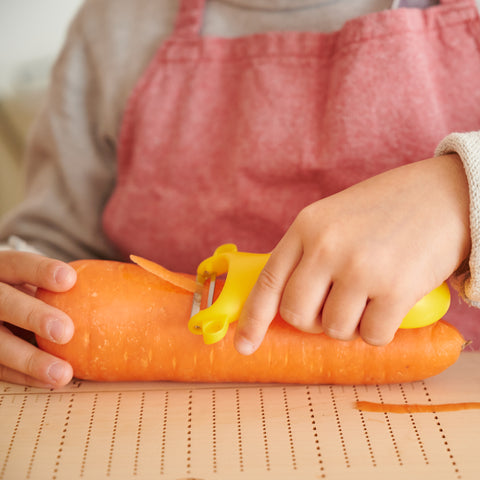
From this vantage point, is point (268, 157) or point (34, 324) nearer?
point (34, 324)

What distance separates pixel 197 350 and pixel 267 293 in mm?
134

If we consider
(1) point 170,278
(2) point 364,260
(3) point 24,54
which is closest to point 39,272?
(1) point 170,278

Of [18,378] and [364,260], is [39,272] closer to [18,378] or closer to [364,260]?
[18,378]

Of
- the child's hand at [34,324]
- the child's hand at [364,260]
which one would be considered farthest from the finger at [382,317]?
the child's hand at [34,324]

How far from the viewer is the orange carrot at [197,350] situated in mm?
561

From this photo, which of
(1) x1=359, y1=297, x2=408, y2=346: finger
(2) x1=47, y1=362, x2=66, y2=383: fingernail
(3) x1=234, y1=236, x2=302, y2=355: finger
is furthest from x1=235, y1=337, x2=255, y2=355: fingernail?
(2) x1=47, y1=362, x2=66, y2=383: fingernail

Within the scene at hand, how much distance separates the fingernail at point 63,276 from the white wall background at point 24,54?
816mm

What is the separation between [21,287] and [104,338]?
0.52 ft

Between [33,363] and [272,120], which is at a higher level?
[272,120]

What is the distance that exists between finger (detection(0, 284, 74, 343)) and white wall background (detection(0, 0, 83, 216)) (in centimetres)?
81

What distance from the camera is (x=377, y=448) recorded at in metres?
0.49

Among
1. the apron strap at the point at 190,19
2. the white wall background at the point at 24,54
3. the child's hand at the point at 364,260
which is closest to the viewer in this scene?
the child's hand at the point at 364,260

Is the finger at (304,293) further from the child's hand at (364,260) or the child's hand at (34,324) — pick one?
the child's hand at (34,324)

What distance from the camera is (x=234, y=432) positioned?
51cm
